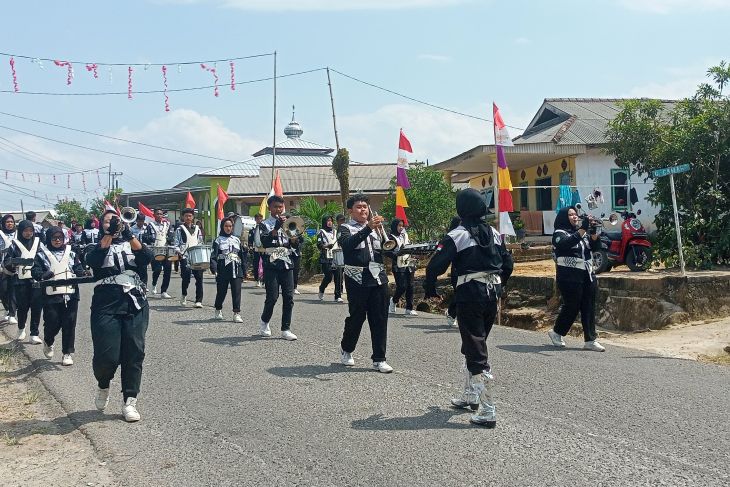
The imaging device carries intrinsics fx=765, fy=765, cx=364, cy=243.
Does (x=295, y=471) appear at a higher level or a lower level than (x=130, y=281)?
lower

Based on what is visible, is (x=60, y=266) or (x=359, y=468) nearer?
(x=359, y=468)

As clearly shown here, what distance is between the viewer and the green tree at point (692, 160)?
14523 millimetres

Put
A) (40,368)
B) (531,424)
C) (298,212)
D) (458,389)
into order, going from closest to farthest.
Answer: (531,424) < (458,389) < (40,368) < (298,212)

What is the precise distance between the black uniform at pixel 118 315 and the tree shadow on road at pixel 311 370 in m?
2.05

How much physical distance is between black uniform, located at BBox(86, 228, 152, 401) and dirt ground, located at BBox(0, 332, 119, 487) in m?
0.62

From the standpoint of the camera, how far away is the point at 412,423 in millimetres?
A: 6312

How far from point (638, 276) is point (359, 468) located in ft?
30.4

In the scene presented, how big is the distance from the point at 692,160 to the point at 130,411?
Result: 12041 mm

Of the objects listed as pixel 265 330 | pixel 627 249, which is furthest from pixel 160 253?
pixel 627 249

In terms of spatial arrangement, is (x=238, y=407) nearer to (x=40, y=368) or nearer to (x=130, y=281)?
(x=130, y=281)

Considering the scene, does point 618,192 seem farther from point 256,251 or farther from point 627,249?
point 256,251

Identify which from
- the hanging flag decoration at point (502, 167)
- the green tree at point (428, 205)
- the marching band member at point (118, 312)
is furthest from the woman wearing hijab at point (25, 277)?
the green tree at point (428, 205)

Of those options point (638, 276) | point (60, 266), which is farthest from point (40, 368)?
point (638, 276)

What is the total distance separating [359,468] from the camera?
205 inches
